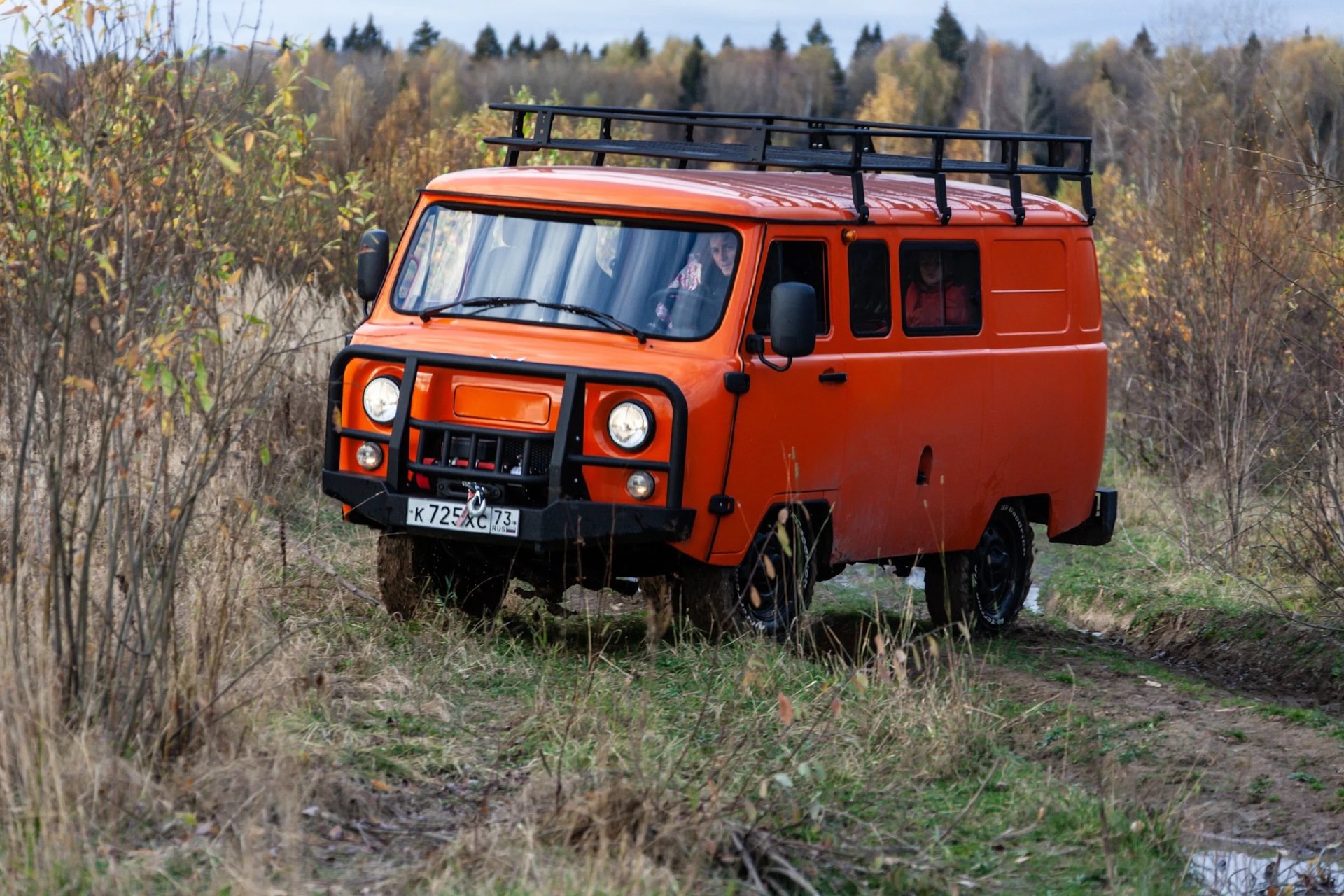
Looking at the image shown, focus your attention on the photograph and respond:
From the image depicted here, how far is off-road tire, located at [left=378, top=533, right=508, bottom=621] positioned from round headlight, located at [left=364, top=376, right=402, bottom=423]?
0.57 m

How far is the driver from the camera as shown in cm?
814

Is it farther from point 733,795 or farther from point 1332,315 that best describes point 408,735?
point 1332,315

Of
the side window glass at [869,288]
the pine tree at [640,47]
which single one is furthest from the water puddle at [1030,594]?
the pine tree at [640,47]

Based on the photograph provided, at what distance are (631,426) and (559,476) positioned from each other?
345mm

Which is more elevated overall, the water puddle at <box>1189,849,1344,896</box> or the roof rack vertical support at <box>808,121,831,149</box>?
the roof rack vertical support at <box>808,121,831,149</box>

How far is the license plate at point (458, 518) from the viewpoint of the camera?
7.78m

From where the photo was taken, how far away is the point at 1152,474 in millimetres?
15961

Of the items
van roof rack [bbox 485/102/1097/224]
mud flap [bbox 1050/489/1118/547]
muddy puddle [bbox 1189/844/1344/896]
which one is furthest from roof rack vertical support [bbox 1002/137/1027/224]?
muddy puddle [bbox 1189/844/1344/896]

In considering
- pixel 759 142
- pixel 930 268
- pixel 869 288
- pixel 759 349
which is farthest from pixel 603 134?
pixel 759 349

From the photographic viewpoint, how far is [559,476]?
7.69m

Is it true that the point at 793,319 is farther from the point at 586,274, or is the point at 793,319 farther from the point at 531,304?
the point at 531,304

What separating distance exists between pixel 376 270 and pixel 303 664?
235cm

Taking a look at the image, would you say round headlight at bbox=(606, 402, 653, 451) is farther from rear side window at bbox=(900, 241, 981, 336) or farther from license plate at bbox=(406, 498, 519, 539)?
rear side window at bbox=(900, 241, 981, 336)

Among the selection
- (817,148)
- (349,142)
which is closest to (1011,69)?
(349,142)
